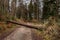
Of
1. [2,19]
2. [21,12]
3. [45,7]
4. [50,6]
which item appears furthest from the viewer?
[21,12]

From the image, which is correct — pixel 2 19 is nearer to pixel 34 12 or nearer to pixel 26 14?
pixel 34 12

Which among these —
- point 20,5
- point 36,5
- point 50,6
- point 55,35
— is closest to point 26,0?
point 20,5

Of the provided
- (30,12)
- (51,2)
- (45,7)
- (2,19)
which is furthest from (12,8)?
(2,19)

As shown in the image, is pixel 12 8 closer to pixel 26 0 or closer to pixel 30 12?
pixel 30 12

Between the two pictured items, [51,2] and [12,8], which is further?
[12,8]

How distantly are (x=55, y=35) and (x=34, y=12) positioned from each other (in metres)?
38.3

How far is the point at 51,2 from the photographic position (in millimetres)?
34188

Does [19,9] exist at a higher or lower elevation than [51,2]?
lower

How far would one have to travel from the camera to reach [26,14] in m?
54.7

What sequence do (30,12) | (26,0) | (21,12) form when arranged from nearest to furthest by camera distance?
1. (30,12)
2. (21,12)
3. (26,0)

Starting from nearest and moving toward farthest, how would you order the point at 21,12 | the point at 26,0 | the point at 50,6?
the point at 50,6 → the point at 21,12 → the point at 26,0

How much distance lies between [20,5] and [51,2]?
83.5ft

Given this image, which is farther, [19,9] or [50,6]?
[19,9]

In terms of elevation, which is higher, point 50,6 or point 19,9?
point 50,6
